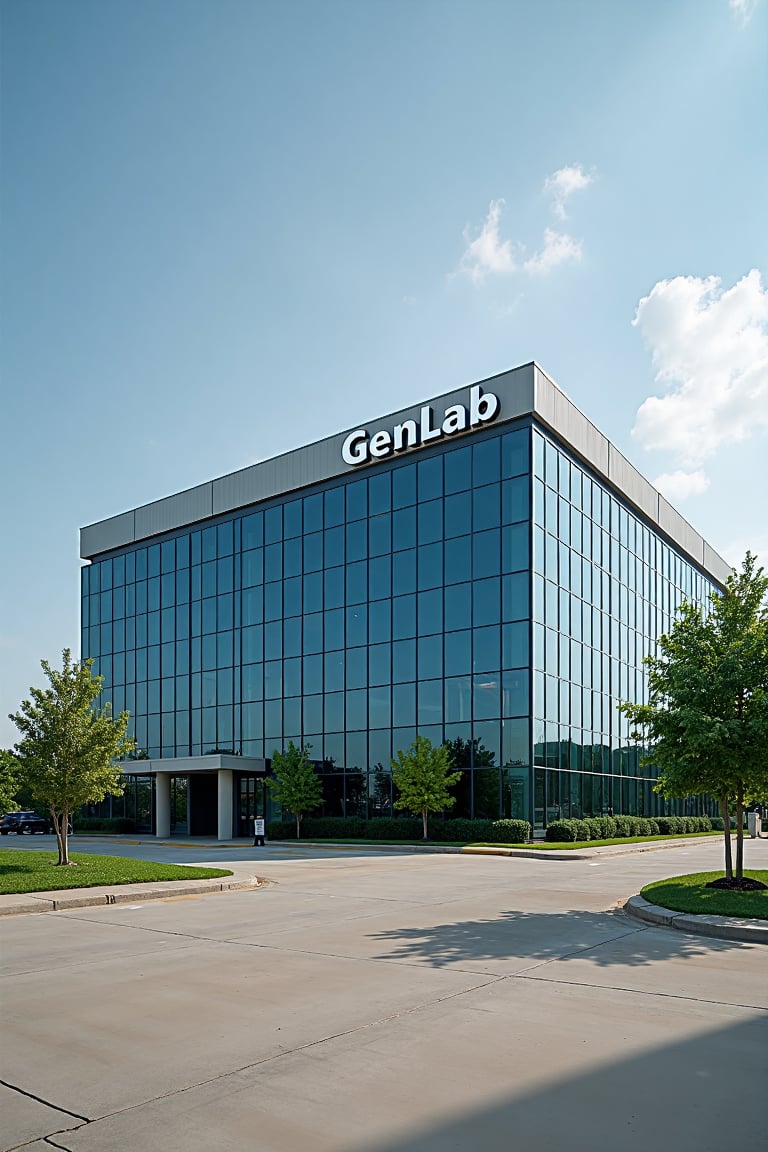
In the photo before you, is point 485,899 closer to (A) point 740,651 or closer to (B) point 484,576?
(A) point 740,651

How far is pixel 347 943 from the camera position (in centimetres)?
1258

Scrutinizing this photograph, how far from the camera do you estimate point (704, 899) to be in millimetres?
15508

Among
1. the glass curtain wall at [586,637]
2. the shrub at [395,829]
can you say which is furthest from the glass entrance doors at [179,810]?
the glass curtain wall at [586,637]

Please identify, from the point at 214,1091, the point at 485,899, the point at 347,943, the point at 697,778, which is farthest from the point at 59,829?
the point at 214,1091

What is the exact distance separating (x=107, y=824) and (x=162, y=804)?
203 inches

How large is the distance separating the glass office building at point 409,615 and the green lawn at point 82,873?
54.8ft

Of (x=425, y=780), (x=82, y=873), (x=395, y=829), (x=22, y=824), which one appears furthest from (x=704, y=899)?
(x=22, y=824)

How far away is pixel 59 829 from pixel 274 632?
78.3ft

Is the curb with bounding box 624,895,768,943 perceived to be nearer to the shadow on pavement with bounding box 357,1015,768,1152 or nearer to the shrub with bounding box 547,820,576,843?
the shadow on pavement with bounding box 357,1015,768,1152

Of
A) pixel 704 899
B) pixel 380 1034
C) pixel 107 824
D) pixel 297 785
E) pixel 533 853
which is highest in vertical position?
pixel 380 1034

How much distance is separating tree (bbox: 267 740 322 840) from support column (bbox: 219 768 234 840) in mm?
3476

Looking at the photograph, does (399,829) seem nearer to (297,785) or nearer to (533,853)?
(297,785)

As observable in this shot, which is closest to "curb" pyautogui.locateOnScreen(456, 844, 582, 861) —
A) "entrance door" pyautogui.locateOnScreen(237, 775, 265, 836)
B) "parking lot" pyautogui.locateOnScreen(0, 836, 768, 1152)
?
"parking lot" pyautogui.locateOnScreen(0, 836, 768, 1152)

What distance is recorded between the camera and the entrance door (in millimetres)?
47188
